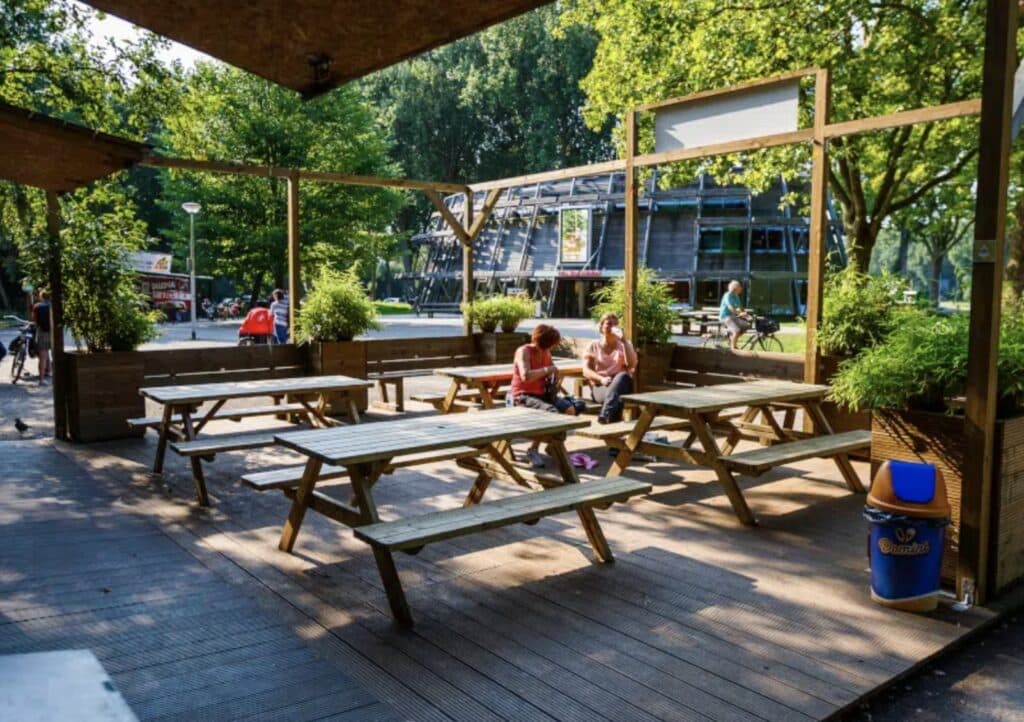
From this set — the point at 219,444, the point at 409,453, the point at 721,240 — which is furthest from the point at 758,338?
the point at 721,240

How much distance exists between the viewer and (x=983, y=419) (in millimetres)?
3949

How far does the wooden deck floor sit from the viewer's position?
10.2ft

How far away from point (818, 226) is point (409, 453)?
485 cm

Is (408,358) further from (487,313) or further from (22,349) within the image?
(22,349)

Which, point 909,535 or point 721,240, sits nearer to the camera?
point 909,535

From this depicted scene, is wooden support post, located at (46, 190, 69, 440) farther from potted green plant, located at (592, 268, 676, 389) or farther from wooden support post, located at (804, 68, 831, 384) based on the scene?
wooden support post, located at (804, 68, 831, 384)

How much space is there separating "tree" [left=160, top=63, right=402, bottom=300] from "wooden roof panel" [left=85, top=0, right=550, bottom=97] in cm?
2282

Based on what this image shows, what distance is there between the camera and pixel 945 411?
14.3 ft

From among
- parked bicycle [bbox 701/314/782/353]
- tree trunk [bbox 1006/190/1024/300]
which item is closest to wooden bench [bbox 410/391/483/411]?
tree trunk [bbox 1006/190/1024/300]

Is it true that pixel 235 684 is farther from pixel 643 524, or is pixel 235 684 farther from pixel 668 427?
pixel 668 427

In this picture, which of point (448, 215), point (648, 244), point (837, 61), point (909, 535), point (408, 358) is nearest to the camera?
point (909, 535)

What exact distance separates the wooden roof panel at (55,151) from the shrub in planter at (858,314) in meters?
5.87

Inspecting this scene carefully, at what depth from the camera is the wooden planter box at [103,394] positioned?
7984 millimetres

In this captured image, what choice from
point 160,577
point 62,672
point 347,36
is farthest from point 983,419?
point 160,577
